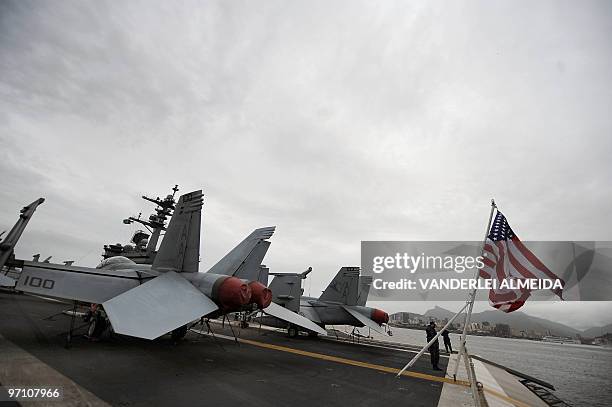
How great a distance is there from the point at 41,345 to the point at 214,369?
17.8 feet

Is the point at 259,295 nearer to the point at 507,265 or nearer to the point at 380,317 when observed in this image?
the point at 507,265

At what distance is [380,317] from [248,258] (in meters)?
11.4

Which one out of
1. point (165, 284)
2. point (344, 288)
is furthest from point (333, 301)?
point (165, 284)

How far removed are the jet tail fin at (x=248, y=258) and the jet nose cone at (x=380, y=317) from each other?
1044 centimetres

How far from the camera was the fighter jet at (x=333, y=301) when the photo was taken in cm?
1862

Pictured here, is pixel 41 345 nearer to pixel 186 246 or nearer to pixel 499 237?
pixel 186 246

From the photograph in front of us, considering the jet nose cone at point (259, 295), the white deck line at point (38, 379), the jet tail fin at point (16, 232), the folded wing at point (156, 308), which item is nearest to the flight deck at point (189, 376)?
the white deck line at point (38, 379)

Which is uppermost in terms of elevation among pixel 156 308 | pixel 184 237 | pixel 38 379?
pixel 184 237

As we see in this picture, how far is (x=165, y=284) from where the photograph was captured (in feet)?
27.5

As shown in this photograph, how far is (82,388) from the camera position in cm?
528

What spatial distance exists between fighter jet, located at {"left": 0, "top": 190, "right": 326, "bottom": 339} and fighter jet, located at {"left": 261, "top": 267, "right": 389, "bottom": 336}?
26.0 ft

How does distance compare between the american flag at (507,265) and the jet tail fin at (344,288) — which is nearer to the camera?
the american flag at (507,265)

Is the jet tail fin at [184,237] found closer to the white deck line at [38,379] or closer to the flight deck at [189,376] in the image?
the flight deck at [189,376]

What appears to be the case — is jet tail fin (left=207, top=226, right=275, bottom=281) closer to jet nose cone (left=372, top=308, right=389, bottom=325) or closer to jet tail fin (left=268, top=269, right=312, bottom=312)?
jet tail fin (left=268, top=269, right=312, bottom=312)
